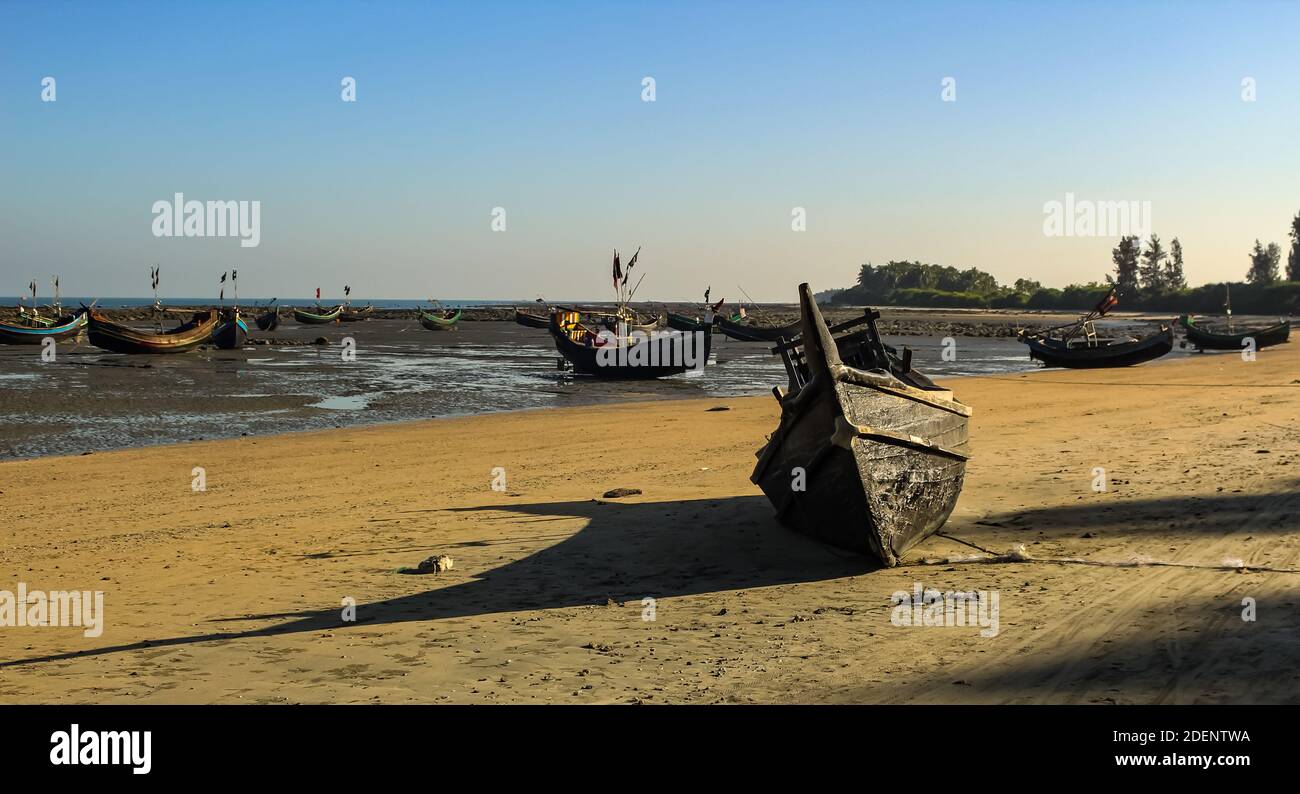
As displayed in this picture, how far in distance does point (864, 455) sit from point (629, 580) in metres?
2.44

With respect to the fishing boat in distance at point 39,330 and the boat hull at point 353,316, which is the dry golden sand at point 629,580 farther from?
the boat hull at point 353,316

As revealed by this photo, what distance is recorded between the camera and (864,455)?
29.9ft

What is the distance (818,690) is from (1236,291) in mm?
110603

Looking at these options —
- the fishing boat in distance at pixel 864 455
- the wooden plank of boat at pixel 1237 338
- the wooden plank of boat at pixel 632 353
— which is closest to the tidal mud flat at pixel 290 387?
the wooden plank of boat at pixel 632 353

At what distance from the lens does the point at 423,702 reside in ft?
19.9

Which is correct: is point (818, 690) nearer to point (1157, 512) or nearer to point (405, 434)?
point (1157, 512)

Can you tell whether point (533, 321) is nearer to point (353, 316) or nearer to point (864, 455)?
point (353, 316)

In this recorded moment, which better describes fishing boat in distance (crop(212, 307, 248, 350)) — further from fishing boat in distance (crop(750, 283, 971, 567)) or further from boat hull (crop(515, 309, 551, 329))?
fishing boat in distance (crop(750, 283, 971, 567))

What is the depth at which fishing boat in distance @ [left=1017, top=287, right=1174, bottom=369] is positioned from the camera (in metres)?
36.6

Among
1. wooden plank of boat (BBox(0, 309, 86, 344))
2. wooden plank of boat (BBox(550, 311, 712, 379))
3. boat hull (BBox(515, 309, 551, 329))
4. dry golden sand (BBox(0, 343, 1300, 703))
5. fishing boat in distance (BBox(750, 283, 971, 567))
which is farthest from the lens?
boat hull (BBox(515, 309, 551, 329))

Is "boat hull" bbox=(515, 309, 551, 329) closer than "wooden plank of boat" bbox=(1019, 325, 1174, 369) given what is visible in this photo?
No

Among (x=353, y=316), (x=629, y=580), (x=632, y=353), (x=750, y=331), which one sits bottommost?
(x=629, y=580)

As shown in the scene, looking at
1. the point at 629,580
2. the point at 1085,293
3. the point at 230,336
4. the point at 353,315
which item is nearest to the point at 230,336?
the point at 230,336

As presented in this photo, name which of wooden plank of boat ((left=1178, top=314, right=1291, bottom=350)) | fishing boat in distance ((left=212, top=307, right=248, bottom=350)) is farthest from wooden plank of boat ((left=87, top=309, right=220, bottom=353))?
wooden plank of boat ((left=1178, top=314, right=1291, bottom=350))
